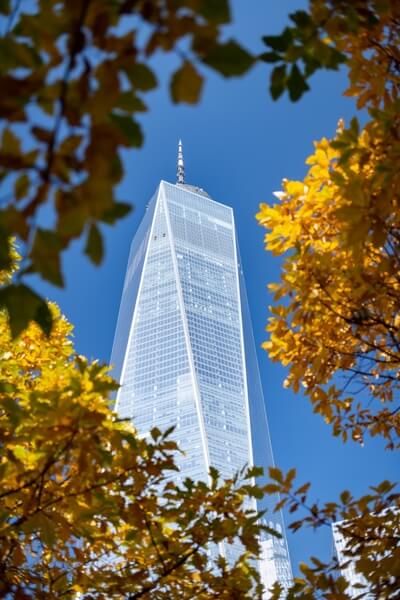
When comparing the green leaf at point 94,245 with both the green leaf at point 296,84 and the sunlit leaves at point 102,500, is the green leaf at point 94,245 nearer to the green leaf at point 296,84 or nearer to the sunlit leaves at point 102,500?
the green leaf at point 296,84

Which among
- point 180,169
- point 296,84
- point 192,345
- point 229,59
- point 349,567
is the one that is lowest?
A: point 349,567

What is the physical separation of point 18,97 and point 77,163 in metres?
0.12

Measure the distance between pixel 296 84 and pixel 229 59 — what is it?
19.6 inches

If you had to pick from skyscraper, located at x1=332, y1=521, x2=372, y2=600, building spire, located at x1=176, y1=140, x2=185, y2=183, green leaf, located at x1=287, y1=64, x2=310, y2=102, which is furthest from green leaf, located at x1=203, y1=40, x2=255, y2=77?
building spire, located at x1=176, y1=140, x2=185, y2=183

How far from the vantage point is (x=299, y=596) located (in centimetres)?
204

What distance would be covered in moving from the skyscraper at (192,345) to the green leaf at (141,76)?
5749cm

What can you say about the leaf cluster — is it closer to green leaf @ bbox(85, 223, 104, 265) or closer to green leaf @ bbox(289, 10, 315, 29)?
green leaf @ bbox(85, 223, 104, 265)

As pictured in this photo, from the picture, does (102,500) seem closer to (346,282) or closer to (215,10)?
(346,282)

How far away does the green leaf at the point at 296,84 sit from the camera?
1.24 meters

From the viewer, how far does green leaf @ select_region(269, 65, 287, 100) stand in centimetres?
130

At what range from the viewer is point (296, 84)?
1.24 metres

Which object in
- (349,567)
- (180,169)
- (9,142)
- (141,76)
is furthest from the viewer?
(180,169)

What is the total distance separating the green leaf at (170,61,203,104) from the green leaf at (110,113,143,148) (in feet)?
0.32

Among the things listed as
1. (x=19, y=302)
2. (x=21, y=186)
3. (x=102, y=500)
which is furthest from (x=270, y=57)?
(x=102, y=500)
